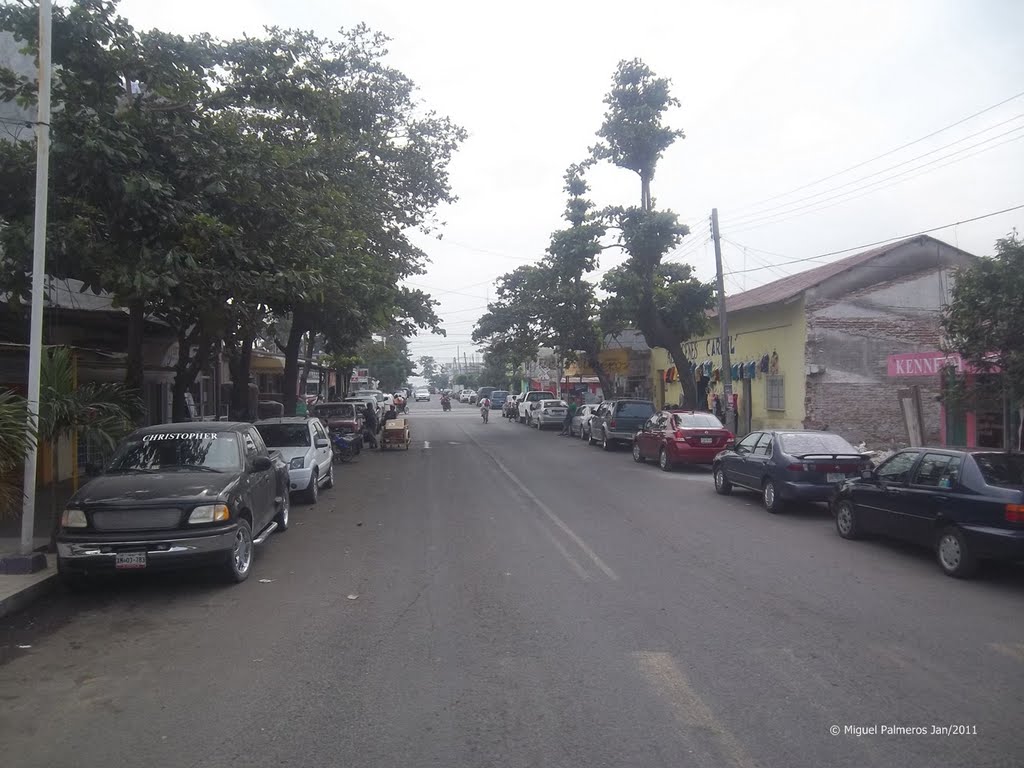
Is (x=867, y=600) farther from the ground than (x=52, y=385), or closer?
closer

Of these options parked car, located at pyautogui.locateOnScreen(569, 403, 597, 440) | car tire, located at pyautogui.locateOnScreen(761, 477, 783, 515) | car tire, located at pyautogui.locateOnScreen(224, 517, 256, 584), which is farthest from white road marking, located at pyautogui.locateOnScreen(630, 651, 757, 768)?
parked car, located at pyautogui.locateOnScreen(569, 403, 597, 440)

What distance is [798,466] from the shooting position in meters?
13.3

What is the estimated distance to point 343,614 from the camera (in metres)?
7.36

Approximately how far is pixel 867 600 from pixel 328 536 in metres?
7.10

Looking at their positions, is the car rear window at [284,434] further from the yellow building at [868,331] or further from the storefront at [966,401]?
the yellow building at [868,331]

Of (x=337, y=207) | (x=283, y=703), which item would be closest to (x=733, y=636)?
(x=283, y=703)

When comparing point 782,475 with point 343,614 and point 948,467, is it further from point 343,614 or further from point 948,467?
point 343,614

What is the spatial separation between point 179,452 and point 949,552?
29.1 feet

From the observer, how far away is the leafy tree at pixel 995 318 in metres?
11.3

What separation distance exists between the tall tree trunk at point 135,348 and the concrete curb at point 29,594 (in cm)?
375

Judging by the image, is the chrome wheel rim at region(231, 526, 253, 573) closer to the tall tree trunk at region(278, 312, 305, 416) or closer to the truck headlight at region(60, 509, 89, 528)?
the truck headlight at region(60, 509, 89, 528)

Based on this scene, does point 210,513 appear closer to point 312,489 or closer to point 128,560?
point 128,560

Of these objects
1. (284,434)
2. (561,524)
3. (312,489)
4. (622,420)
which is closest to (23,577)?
(312,489)

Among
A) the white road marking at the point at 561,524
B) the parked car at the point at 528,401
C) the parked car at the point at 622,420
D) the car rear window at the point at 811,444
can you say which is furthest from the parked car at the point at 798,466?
the parked car at the point at 528,401
